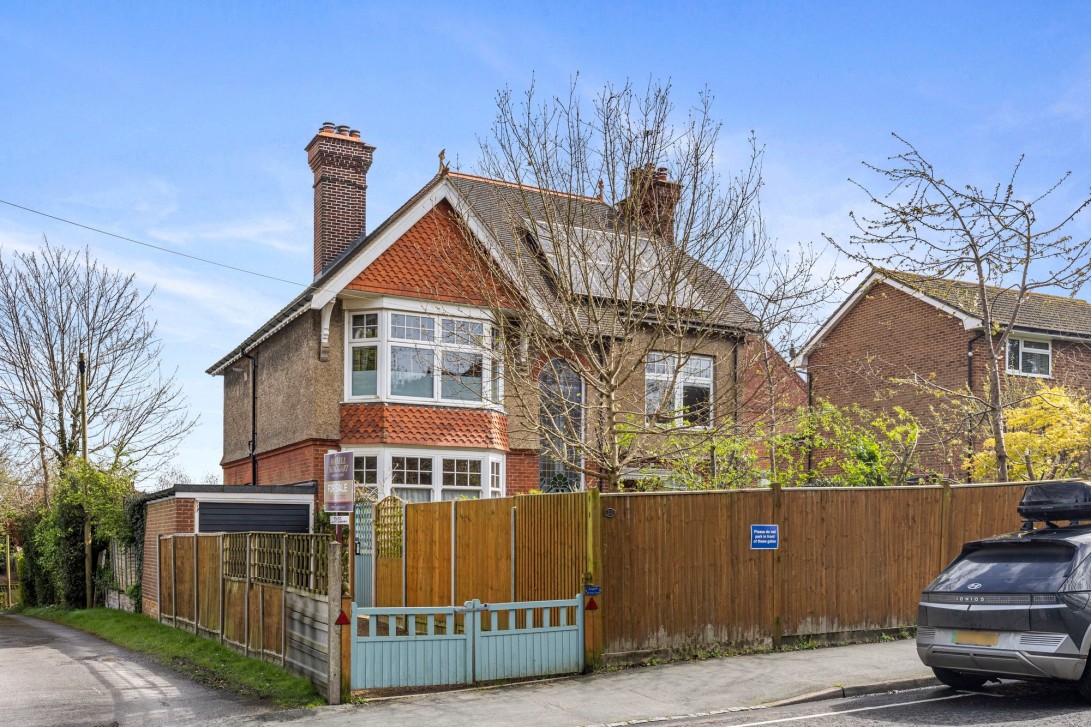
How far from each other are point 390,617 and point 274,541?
338 cm

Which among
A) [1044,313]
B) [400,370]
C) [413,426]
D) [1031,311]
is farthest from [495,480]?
[1044,313]

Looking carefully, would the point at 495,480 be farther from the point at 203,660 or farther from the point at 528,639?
the point at 528,639

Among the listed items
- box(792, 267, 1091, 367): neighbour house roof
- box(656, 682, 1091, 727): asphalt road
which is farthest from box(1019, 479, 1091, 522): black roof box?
box(792, 267, 1091, 367): neighbour house roof

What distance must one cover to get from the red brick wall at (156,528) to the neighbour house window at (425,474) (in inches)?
128

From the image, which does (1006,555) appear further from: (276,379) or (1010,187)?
(276,379)

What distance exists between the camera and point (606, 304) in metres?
18.6

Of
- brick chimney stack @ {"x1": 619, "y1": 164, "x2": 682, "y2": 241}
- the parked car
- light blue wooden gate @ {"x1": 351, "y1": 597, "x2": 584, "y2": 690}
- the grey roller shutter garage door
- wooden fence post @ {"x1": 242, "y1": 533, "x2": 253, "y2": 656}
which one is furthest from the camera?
the grey roller shutter garage door

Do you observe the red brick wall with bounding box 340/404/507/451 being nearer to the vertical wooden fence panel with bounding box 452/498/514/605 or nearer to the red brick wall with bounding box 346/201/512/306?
the red brick wall with bounding box 346/201/512/306

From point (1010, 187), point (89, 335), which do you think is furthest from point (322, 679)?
point (89, 335)

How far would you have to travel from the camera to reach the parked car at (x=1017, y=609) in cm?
934

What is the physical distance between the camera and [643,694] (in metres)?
11.0

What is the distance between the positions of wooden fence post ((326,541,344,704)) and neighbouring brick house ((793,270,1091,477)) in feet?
58.9

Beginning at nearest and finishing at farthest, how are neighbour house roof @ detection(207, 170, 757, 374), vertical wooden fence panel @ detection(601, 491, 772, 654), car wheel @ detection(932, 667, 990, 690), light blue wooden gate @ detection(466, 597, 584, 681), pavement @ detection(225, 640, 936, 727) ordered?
pavement @ detection(225, 640, 936, 727), car wheel @ detection(932, 667, 990, 690), light blue wooden gate @ detection(466, 597, 584, 681), vertical wooden fence panel @ detection(601, 491, 772, 654), neighbour house roof @ detection(207, 170, 757, 374)

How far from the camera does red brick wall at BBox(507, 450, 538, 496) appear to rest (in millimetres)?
23203
